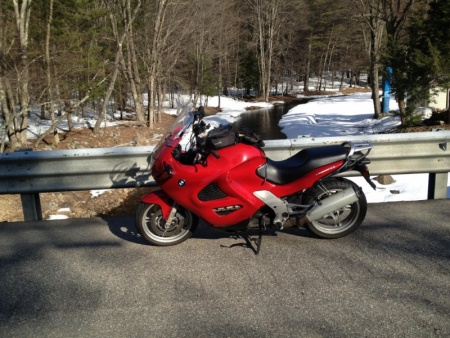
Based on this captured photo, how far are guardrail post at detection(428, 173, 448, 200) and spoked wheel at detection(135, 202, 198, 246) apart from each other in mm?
3168

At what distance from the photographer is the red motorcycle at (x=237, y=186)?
11.6 ft

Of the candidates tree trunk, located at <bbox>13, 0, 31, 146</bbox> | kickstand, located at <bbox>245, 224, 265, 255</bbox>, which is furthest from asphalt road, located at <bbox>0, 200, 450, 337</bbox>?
tree trunk, located at <bbox>13, 0, 31, 146</bbox>

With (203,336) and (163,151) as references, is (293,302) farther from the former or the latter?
(163,151)

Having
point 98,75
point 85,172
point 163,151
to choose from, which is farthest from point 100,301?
point 98,75

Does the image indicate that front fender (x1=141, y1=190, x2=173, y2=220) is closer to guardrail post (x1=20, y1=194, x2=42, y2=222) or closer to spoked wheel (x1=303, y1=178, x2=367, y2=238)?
spoked wheel (x1=303, y1=178, x2=367, y2=238)

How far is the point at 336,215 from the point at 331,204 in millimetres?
224

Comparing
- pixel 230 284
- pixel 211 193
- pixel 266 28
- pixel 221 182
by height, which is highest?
pixel 266 28

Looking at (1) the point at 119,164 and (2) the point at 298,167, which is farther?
(1) the point at 119,164

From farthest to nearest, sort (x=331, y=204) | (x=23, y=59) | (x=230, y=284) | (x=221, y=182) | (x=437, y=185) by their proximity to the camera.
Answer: (x=23, y=59) < (x=437, y=185) < (x=331, y=204) < (x=221, y=182) < (x=230, y=284)

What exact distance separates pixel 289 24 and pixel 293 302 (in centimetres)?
6356

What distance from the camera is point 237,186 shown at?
140 inches

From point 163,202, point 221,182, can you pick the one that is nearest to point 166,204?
point 163,202

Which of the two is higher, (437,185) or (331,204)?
(331,204)

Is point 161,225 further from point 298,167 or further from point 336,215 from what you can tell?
point 336,215
